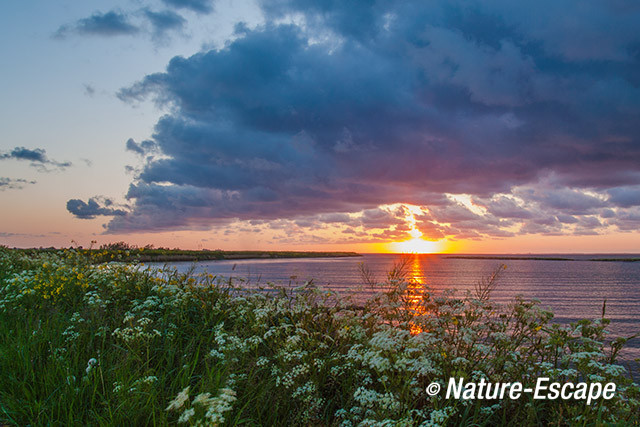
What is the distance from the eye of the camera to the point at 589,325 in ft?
19.8

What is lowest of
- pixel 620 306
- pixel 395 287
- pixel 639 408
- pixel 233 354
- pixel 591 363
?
pixel 620 306

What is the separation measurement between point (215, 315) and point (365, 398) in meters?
4.91

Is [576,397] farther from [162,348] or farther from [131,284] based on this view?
[131,284]

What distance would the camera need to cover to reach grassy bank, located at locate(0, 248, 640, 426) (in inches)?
191

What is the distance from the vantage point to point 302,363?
657 cm

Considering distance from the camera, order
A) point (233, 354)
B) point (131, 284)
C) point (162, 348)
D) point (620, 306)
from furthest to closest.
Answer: point (620, 306)
point (131, 284)
point (162, 348)
point (233, 354)

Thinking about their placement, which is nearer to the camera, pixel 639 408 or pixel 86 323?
pixel 639 408

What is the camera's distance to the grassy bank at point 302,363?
485 cm

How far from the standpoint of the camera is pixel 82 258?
13977 mm

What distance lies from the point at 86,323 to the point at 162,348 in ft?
5.71

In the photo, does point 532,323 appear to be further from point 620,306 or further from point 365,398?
point 620,306

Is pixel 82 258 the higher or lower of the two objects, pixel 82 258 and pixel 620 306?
the higher

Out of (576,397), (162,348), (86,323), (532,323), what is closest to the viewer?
(576,397)

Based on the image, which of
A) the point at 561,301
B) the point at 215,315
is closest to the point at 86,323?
the point at 215,315
